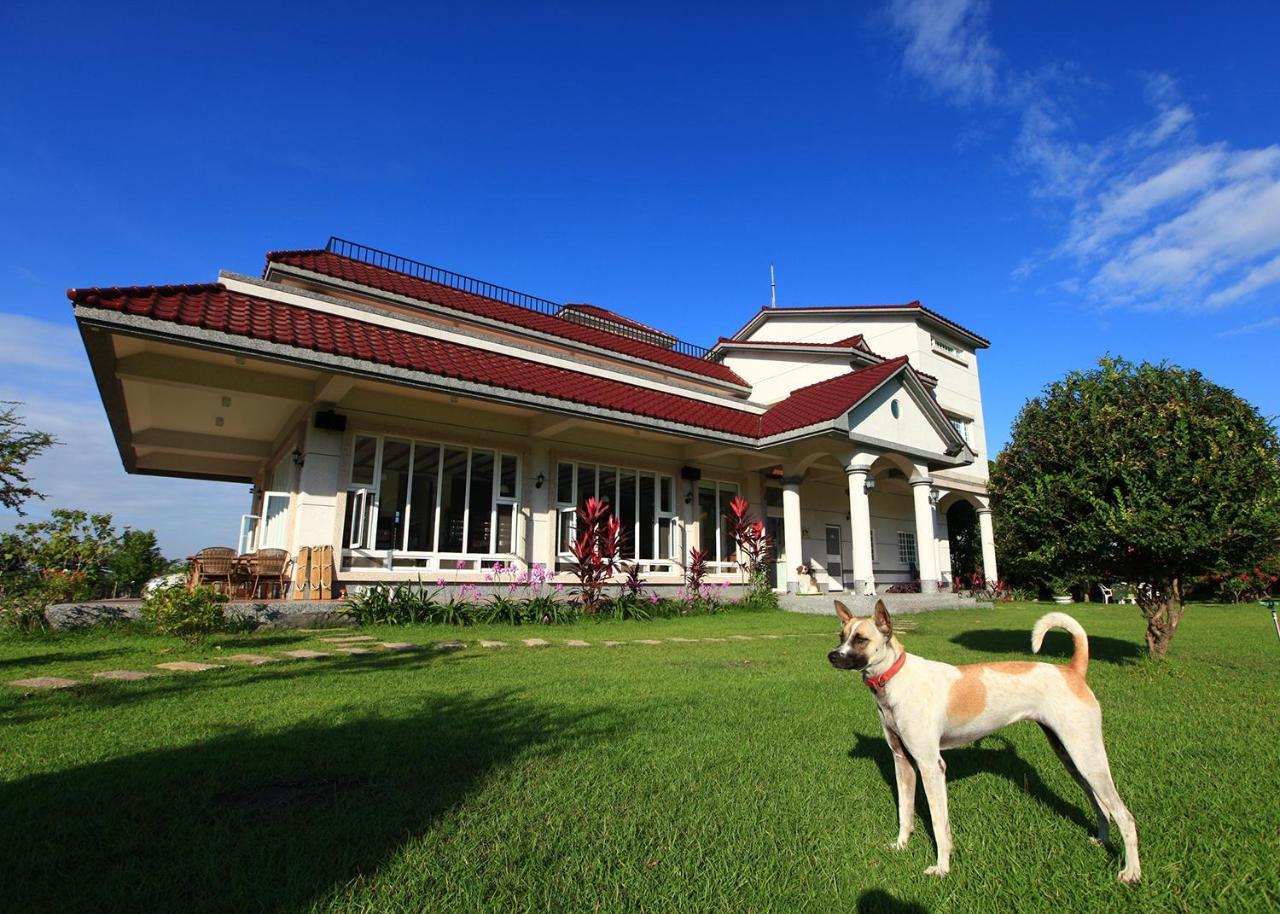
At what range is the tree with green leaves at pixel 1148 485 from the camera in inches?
273

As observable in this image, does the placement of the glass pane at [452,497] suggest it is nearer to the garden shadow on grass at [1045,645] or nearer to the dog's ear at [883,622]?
the garden shadow on grass at [1045,645]

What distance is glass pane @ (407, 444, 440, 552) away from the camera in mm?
12281

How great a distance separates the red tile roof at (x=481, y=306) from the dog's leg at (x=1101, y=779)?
15.3 meters

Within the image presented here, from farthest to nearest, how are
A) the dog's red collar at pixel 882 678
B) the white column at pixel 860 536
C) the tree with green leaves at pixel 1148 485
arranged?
the white column at pixel 860 536
the tree with green leaves at pixel 1148 485
the dog's red collar at pixel 882 678

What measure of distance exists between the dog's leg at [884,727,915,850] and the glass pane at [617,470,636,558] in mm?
12472

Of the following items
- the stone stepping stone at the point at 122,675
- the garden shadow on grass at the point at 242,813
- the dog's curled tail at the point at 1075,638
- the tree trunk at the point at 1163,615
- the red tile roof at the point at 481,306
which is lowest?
the garden shadow on grass at the point at 242,813

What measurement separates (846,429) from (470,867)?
13.7 m

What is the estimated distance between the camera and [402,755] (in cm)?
353

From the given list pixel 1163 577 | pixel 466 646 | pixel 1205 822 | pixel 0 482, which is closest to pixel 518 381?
pixel 466 646

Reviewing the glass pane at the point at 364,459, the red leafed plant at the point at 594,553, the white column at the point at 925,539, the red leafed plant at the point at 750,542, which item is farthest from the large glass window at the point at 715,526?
the glass pane at the point at 364,459

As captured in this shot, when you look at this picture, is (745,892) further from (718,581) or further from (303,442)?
(718,581)

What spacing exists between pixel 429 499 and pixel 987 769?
35.7ft

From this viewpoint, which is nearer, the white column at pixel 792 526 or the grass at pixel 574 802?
the grass at pixel 574 802

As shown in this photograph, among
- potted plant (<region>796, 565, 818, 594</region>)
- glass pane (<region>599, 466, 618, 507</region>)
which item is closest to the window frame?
glass pane (<region>599, 466, 618, 507</region>)
